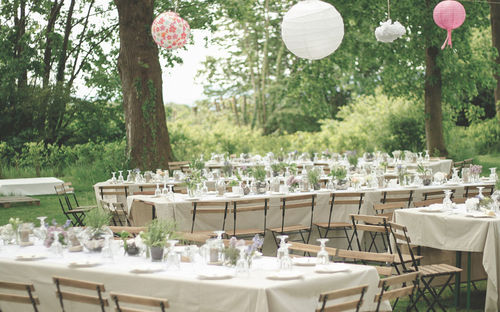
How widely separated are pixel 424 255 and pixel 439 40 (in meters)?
10.4

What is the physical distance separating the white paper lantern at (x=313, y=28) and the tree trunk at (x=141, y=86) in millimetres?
7386

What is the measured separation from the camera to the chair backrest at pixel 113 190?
10475 millimetres

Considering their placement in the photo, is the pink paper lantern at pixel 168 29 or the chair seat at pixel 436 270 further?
the pink paper lantern at pixel 168 29

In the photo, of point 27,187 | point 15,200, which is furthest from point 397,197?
point 27,187

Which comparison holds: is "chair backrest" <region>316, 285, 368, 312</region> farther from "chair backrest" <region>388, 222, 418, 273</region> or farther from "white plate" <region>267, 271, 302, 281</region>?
"chair backrest" <region>388, 222, 418, 273</region>

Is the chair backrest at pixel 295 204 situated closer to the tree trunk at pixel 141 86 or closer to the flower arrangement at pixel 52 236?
the flower arrangement at pixel 52 236

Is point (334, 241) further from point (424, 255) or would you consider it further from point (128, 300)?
point (128, 300)

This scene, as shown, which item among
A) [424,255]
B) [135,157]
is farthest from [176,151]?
[424,255]

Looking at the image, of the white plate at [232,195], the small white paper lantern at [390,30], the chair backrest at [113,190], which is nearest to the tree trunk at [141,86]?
the chair backrest at [113,190]

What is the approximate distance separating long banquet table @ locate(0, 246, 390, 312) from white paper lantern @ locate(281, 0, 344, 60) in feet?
8.70

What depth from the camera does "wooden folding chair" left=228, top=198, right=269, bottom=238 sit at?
26.8 feet

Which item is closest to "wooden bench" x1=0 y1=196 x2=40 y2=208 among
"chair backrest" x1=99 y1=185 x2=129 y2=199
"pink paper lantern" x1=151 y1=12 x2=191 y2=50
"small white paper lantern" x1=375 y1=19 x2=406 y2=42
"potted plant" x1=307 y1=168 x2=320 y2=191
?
"chair backrest" x1=99 y1=185 x2=129 y2=199

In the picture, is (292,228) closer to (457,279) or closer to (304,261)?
(457,279)

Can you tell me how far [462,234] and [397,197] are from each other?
2.71m
